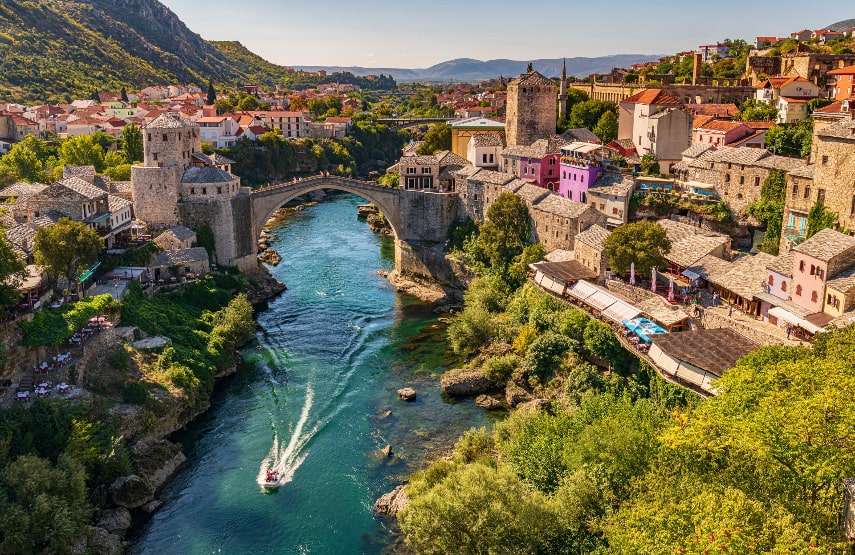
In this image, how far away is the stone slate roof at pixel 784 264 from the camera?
2906cm

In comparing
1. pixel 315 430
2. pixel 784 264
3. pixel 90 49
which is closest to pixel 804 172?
pixel 784 264

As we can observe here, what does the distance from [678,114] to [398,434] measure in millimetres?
29477

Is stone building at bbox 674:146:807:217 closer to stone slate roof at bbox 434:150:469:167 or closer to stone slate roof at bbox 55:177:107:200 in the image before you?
stone slate roof at bbox 434:150:469:167

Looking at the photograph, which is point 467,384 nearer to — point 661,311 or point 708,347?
point 661,311

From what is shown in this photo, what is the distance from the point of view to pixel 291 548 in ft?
76.7

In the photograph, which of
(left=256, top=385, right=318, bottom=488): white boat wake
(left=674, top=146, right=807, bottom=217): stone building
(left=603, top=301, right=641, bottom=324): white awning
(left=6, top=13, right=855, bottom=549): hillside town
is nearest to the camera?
(left=256, top=385, right=318, bottom=488): white boat wake

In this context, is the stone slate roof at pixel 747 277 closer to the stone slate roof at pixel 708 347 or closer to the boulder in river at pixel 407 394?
the stone slate roof at pixel 708 347

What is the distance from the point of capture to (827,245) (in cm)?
2795

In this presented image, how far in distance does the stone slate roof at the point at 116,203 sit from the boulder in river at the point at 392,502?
1013 inches

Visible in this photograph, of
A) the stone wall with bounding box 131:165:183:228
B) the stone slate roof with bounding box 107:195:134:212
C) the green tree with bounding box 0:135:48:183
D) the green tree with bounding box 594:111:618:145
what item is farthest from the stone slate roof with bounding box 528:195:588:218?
the green tree with bounding box 0:135:48:183

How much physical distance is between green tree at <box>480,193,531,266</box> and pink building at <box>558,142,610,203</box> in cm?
334

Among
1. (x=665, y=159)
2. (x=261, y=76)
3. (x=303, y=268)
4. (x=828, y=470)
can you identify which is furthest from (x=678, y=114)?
(x=261, y=76)

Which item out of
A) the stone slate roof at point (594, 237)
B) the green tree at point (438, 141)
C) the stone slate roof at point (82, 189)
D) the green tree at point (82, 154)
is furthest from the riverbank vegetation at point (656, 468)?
the green tree at point (82, 154)

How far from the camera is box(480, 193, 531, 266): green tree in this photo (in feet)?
145
